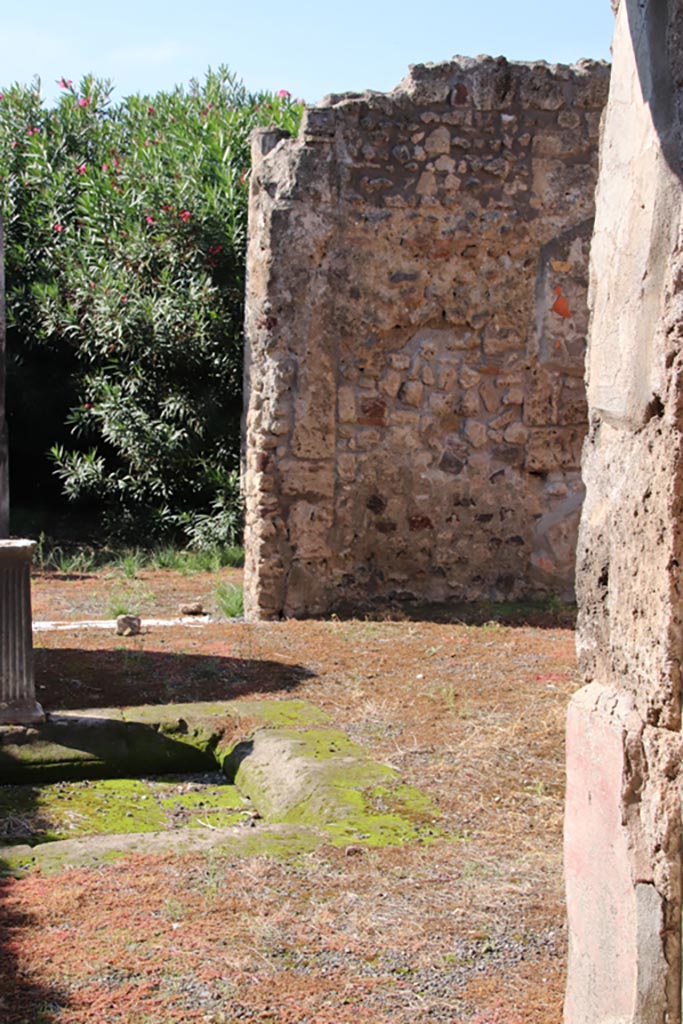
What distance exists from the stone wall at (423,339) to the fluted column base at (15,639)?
271 cm

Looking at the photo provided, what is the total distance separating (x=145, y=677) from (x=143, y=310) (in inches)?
252

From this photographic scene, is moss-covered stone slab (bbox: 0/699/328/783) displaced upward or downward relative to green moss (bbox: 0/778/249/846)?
upward

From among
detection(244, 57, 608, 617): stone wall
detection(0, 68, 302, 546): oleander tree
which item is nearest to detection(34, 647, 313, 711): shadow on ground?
detection(244, 57, 608, 617): stone wall

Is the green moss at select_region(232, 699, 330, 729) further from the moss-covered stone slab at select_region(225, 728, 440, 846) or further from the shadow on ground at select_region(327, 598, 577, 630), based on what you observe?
the shadow on ground at select_region(327, 598, 577, 630)

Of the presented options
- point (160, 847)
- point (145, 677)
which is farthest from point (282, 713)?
point (160, 847)

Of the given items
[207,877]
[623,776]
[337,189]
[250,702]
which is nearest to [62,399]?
[337,189]

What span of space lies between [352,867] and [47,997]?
1.11m

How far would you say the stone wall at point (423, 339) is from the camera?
7.75m

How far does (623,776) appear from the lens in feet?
7.06

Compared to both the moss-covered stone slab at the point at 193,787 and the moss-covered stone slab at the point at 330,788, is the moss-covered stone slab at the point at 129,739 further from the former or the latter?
the moss-covered stone slab at the point at 330,788

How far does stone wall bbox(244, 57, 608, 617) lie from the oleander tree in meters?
3.53

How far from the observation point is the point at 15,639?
5227 millimetres

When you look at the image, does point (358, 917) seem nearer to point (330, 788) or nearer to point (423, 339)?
point (330, 788)

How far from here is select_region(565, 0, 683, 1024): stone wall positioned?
2.07 m
